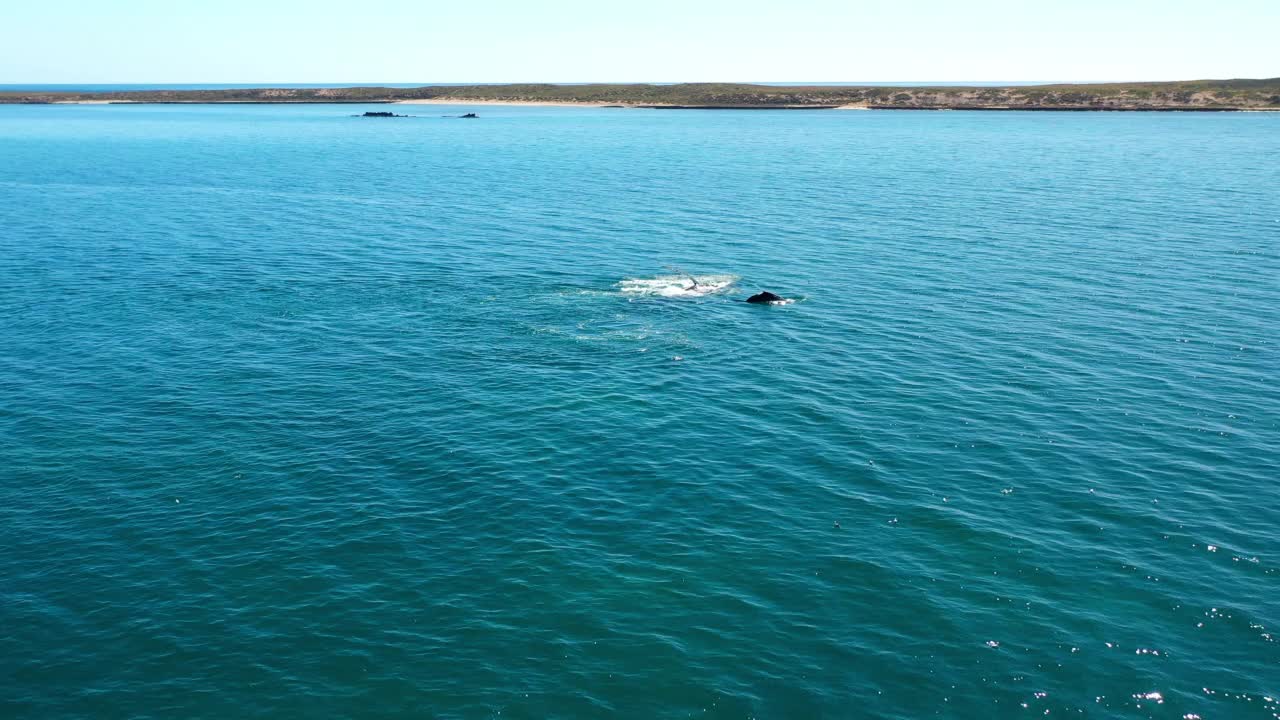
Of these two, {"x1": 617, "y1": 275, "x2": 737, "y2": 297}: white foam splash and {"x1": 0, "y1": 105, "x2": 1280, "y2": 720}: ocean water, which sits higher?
{"x1": 617, "y1": 275, "x2": 737, "y2": 297}: white foam splash

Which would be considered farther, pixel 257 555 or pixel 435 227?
pixel 435 227

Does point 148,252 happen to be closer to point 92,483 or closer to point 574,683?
point 92,483

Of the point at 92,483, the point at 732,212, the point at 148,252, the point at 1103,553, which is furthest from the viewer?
the point at 732,212

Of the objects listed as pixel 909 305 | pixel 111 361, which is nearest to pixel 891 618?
pixel 909 305

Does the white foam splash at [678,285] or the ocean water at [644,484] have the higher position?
the white foam splash at [678,285]

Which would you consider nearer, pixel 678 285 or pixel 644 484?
pixel 644 484
